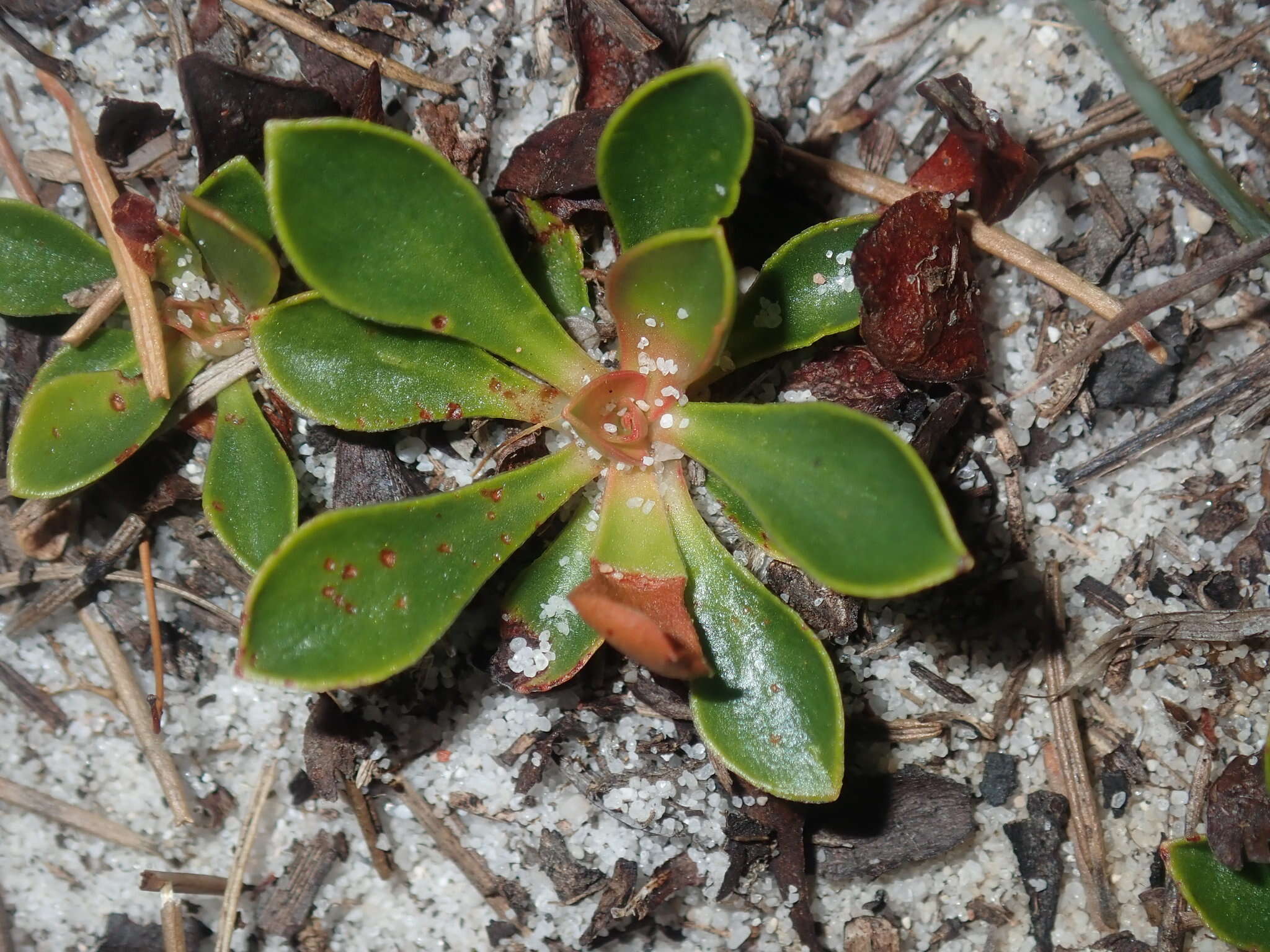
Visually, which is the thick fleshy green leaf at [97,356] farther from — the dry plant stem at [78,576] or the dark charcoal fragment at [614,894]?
the dark charcoal fragment at [614,894]

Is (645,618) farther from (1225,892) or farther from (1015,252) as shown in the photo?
(1225,892)

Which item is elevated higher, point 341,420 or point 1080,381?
point 1080,381

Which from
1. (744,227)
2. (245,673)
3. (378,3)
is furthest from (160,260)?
(744,227)

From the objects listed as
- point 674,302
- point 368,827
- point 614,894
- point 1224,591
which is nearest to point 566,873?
point 614,894

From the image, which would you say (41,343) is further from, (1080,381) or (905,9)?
(1080,381)

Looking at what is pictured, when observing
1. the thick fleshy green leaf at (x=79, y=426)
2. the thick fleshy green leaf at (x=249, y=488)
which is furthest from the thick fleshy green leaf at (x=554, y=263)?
the thick fleshy green leaf at (x=79, y=426)
